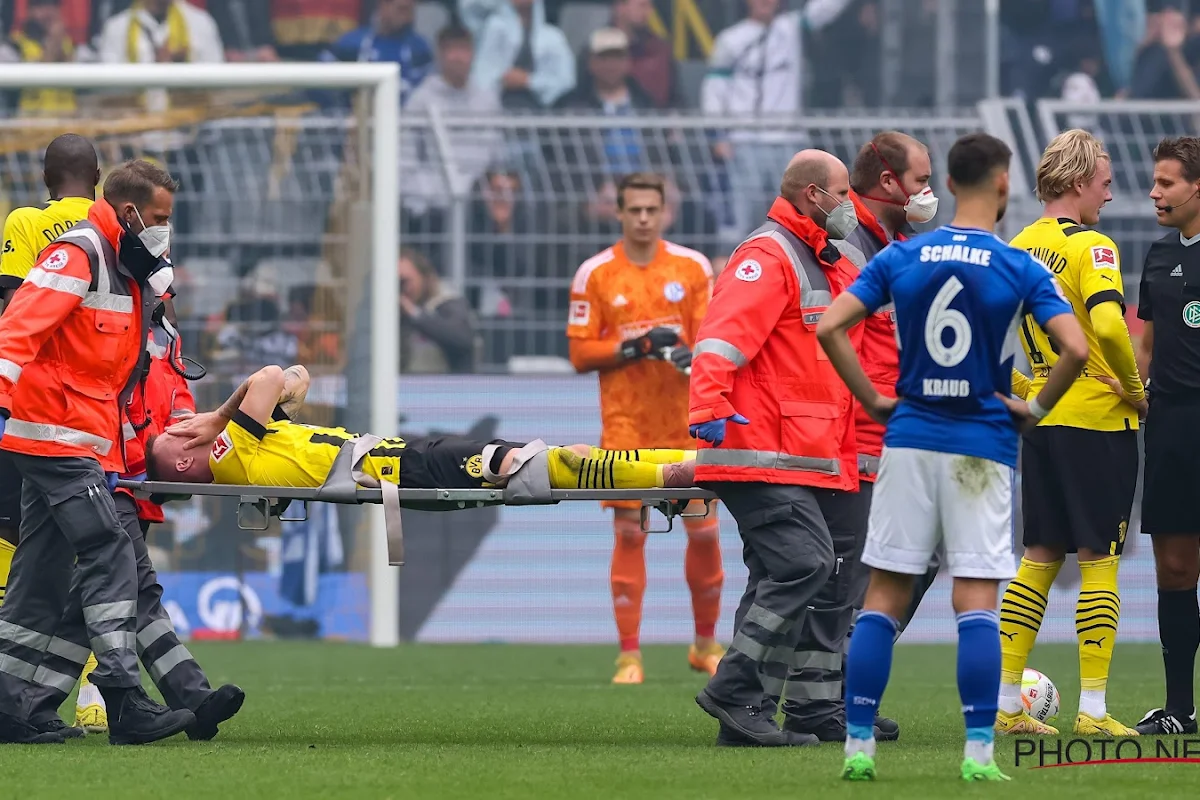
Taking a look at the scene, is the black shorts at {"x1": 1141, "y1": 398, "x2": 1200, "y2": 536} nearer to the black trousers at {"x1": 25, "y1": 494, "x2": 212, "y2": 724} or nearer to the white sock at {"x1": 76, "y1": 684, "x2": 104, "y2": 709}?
the black trousers at {"x1": 25, "y1": 494, "x2": 212, "y2": 724}

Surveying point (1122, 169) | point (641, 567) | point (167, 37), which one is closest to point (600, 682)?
point (641, 567)

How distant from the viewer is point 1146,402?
6793 mm

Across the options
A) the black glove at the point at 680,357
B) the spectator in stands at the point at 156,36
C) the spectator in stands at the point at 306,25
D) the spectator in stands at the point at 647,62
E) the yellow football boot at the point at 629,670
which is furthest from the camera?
the spectator in stands at the point at 306,25

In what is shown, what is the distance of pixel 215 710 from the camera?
6598 mm

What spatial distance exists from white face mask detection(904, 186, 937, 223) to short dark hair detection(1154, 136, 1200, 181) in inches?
33.6

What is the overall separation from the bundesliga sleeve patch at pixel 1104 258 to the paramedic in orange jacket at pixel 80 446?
3.19 metres

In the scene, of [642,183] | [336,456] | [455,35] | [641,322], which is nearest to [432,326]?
[641,322]

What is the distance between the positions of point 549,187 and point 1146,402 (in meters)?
6.25

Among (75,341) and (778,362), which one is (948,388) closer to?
(778,362)

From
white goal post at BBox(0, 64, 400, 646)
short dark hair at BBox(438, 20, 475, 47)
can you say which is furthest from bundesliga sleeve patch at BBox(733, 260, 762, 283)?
short dark hair at BBox(438, 20, 475, 47)

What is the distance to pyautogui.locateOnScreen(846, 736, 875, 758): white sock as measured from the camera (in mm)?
5234

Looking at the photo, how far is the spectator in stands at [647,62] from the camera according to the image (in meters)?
17.2

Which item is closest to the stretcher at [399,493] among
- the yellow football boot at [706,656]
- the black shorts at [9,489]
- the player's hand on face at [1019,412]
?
the black shorts at [9,489]

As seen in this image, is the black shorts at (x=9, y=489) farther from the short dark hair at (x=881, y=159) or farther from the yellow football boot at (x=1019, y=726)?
the yellow football boot at (x=1019, y=726)
